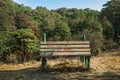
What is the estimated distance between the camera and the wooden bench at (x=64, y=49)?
30.9 ft

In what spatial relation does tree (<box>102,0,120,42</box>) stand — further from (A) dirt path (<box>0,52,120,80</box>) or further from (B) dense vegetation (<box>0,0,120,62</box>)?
(A) dirt path (<box>0,52,120,80</box>)

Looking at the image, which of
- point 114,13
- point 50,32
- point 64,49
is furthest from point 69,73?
point 114,13

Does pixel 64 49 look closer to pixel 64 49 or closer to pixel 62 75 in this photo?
pixel 64 49

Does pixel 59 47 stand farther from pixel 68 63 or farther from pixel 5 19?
pixel 5 19

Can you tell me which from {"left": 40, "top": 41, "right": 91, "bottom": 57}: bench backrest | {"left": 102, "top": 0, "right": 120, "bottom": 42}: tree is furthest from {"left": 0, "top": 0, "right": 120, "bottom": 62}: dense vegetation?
{"left": 40, "top": 41, "right": 91, "bottom": 57}: bench backrest

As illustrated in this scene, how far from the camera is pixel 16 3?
44.2 meters

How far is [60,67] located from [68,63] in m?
0.52

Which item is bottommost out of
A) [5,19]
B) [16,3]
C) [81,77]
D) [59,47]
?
[81,77]

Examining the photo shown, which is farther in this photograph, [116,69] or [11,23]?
[11,23]

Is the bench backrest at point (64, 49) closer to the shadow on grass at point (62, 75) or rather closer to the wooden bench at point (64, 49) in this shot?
the wooden bench at point (64, 49)

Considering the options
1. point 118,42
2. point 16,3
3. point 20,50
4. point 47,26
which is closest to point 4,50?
point 20,50

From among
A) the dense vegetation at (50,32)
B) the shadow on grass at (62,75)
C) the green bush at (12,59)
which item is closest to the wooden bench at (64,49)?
the shadow on grass at (62,75)

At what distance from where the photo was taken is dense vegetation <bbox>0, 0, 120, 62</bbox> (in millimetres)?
15094

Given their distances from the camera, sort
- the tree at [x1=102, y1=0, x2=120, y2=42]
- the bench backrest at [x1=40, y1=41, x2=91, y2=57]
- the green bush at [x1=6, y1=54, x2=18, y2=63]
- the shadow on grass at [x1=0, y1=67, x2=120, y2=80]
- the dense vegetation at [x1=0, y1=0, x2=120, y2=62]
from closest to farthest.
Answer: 1. the shadow on grass at [x1=0, y1=67, x2=120, y2=80]
2. the bench backrest at [x1=40, y1=41, x2=91, y2=57]
3. the green bush at [x1=6, y1=54, x2=18, y2=63]
4. the dense vegetation at [x1=0, y1=0, x2=120, y2=62]
5. the tree at [x1=102, y1=0, x2=120, y2=42]
